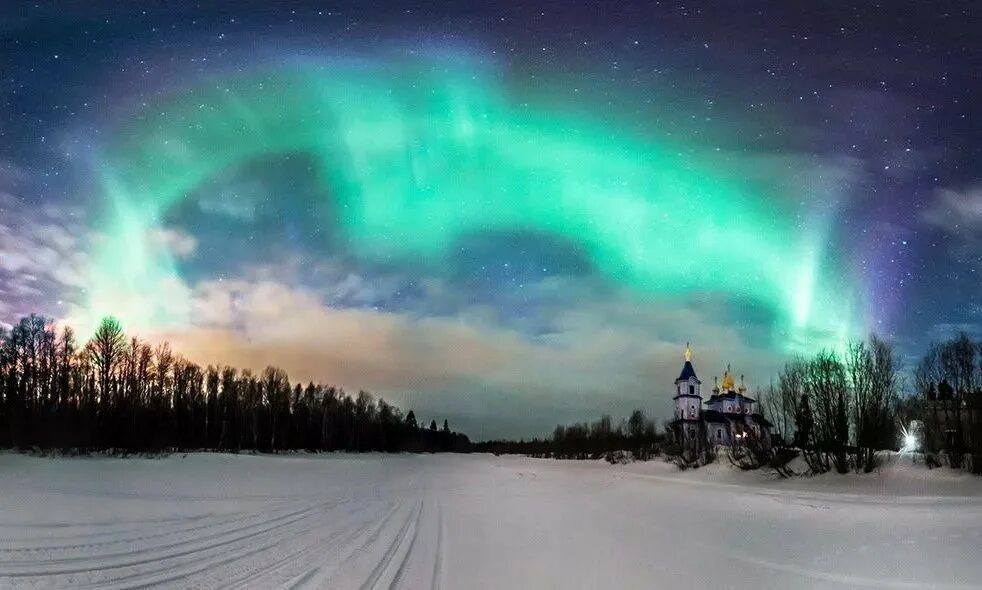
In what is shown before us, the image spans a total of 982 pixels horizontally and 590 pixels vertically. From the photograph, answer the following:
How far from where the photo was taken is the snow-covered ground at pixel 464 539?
12.4m

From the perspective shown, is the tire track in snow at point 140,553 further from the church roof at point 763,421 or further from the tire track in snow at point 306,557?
the church roof at point 763,421

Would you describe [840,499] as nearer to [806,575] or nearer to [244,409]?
[806,575]

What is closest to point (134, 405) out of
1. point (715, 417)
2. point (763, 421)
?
point (763, 421)

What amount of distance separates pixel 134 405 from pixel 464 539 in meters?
76.4

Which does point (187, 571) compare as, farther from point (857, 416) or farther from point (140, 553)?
point (857, 416)

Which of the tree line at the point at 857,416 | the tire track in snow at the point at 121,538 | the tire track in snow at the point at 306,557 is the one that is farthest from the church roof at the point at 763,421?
the tire track in snow at the point at 121,538

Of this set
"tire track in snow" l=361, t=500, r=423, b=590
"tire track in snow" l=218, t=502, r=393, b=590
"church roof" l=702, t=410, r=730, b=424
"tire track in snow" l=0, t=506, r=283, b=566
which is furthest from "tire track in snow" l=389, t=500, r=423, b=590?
"church roof" l=702, t=410, r=730, b=424

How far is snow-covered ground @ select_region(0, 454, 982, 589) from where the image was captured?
40.8 ft

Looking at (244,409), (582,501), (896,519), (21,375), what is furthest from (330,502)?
(244,409)

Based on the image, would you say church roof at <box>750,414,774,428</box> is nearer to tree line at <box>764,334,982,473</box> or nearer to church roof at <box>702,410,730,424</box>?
tree line at <box>764,334,982,473</box>

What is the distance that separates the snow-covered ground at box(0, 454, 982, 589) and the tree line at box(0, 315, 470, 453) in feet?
93.5

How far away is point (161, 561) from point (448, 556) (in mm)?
5443

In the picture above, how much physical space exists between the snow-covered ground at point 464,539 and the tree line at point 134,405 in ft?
93.5

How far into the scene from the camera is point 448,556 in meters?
14.8
